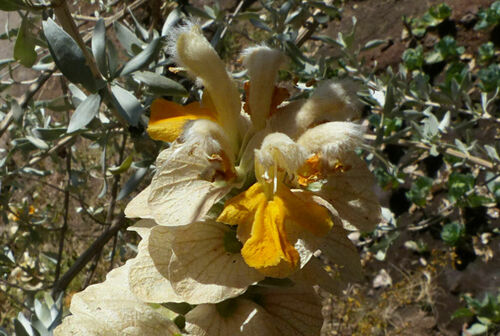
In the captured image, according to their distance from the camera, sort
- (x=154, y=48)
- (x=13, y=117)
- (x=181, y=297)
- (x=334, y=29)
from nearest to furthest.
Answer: (x=181, y=297)
(x=154, y=48)
(x=13, y=117)
(x=334, y=29)

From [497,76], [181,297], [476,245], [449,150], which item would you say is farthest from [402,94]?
[181,297]

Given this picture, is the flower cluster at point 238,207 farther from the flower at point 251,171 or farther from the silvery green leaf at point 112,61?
the silvery green leaf at point 112,61

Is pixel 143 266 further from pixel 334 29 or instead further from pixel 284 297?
pixel 334 29

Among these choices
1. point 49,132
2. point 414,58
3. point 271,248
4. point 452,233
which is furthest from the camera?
point 414,58

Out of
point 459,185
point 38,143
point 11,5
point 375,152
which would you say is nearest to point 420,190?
point 459,185

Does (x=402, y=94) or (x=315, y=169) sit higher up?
(x=315, y=169)

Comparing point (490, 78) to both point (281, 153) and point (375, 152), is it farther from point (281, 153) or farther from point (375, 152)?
point (281, 153)

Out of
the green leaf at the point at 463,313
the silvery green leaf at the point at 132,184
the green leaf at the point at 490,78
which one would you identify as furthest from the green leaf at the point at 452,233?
the silvery green leaf at the point at 132,184
